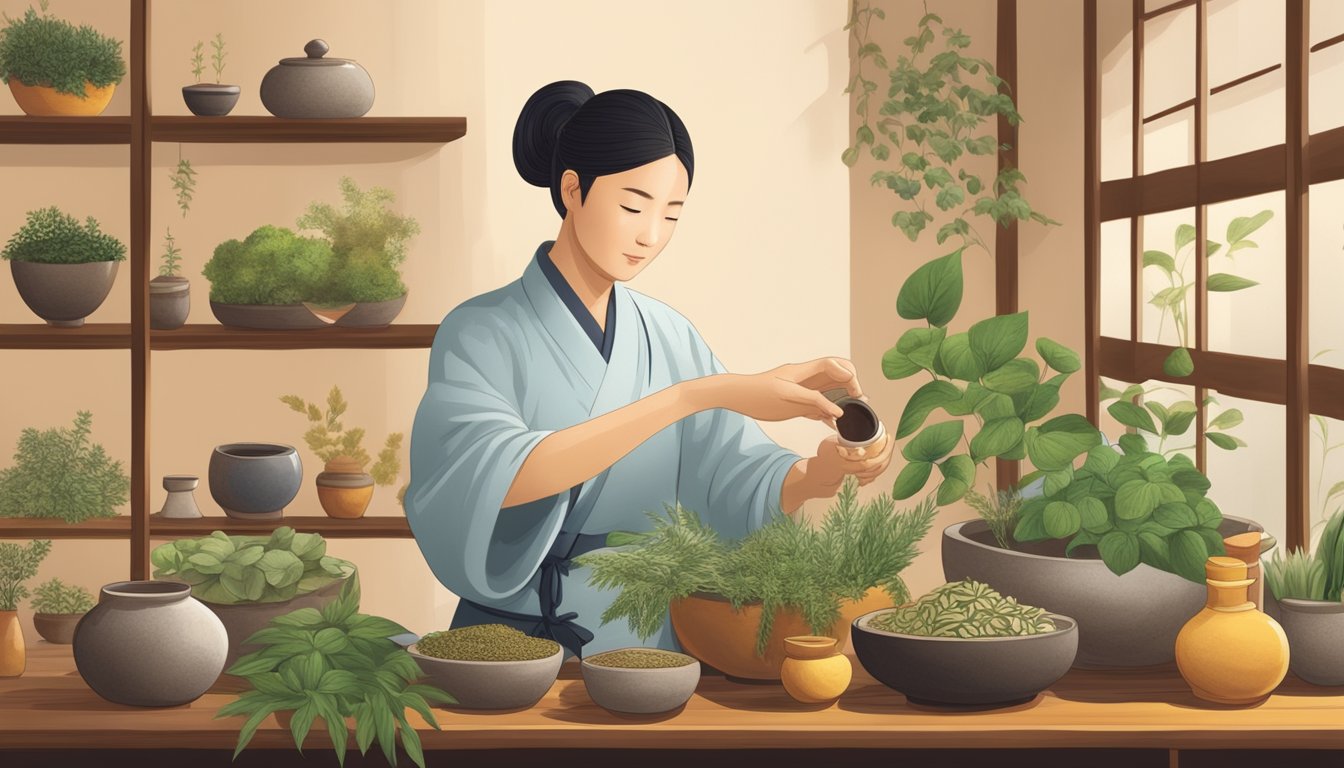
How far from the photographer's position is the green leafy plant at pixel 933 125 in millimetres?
3900

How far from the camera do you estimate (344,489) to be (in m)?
3.50

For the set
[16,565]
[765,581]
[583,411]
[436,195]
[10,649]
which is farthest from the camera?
[436,195]

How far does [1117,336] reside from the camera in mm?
3988

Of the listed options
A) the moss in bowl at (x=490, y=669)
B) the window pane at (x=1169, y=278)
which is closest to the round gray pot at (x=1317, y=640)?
the moss in bowl at (x=490, y=669)

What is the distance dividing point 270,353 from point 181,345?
1.32 feet

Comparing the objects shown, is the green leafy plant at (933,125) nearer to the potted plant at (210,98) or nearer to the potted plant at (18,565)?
the potted plant at (210,98)

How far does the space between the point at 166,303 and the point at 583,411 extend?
5.63 ft

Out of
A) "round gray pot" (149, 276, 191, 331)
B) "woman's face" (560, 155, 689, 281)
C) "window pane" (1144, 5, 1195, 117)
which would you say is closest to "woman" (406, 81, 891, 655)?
"woman's face" (560, 155, 689, 281)

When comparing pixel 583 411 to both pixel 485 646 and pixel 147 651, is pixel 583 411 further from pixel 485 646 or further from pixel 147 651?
pixel 147 651

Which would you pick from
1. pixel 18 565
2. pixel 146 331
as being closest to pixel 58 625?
pixel 18 565

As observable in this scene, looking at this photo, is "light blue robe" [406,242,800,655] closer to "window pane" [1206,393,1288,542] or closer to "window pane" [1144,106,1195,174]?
"window pane" [1206,393,1288,542]

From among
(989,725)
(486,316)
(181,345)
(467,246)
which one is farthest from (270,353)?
(989,725)

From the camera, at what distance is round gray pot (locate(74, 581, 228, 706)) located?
5.10ft

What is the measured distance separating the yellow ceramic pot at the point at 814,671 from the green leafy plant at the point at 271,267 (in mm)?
2140
